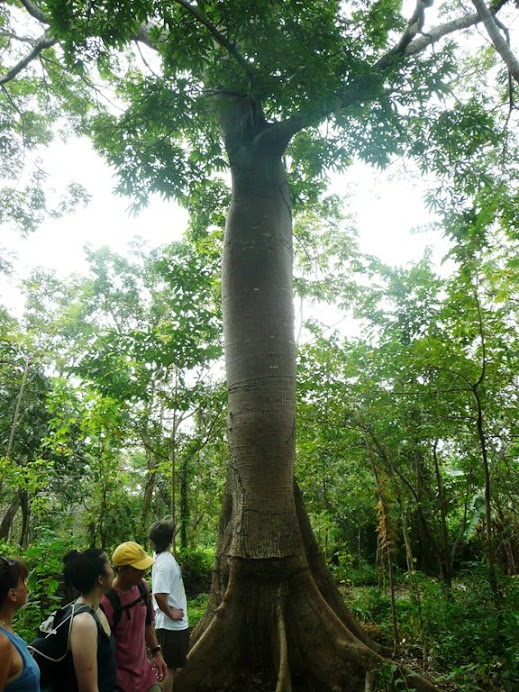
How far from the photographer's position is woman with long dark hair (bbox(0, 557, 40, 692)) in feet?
4.64

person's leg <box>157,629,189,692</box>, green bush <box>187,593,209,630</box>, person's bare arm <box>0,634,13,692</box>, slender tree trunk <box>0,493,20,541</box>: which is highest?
slender tree trunk <box>0,493,20,541</box>

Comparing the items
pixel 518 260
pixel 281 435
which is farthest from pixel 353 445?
pixel 518 260

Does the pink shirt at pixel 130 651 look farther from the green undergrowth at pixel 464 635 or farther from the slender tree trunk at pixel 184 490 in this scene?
the slender tree trunk at pixel 184 490

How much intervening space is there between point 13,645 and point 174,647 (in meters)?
1.55

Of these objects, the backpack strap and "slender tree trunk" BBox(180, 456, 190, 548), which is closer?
the backpack strap

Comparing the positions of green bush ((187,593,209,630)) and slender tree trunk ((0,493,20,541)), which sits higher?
slender tree trunk ((0,493,20,541))

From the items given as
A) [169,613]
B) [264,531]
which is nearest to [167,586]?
[169,613]

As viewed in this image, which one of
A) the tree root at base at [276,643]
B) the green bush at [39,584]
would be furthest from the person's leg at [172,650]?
the green bush at [39,584]

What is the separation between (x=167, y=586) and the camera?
2.71 metres

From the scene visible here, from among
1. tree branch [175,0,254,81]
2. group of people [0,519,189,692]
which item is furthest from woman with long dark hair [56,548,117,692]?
tree branch [175,0,254,81]

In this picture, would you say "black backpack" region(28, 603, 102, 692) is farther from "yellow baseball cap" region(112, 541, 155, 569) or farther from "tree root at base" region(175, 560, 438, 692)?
"tree root at base" region(175, 560, 438, 692)

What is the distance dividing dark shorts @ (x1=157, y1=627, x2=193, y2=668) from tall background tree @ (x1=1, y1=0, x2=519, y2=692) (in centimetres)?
28

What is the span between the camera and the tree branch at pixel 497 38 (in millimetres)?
4355

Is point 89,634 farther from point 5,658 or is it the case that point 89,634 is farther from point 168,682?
point 168,682
